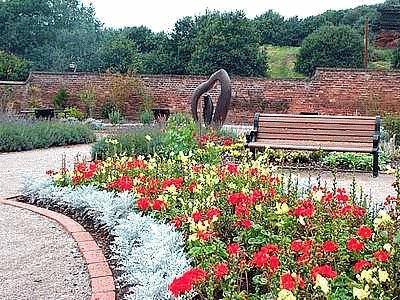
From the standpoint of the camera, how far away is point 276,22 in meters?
33.6

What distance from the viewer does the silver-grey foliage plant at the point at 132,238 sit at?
3066 millimetres

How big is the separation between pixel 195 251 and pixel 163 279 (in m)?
0.24

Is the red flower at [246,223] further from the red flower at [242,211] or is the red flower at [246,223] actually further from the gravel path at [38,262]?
the gravel path at [38,262]

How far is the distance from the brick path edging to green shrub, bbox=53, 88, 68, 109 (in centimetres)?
1598

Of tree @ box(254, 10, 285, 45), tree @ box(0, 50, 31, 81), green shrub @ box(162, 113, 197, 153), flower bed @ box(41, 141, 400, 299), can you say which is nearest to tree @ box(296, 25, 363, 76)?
tree @ box(254, 10, 285, 45)

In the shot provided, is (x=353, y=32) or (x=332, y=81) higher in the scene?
(x=353, y=32)

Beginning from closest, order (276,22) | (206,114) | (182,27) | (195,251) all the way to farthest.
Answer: (195,251) → (206,114) → (182,27) → (276,22)

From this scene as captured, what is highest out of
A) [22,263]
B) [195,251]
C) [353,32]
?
[353,32]

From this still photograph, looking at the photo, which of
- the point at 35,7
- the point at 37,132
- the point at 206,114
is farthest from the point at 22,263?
the point at 35,7

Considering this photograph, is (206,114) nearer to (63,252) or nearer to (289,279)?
(63,252)

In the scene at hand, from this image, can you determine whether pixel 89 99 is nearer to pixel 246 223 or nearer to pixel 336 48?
pixel 336 48

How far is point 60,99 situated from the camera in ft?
68.2

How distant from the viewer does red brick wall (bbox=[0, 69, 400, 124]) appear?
1803 centimetres

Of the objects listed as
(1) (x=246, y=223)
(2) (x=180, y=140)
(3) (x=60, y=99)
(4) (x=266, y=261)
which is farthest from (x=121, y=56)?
(4) (x=266, y=261)
